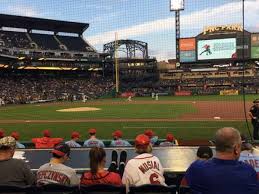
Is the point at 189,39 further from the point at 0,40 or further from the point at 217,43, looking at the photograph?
the point at 0,40

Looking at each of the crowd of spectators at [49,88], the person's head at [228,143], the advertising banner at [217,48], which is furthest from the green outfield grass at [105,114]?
the advertising banner at [217,48]

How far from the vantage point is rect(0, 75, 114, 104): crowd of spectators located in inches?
2290

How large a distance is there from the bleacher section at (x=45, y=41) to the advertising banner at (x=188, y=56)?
22.4 meters

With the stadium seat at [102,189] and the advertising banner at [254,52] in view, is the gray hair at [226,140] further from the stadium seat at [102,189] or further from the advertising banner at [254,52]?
the advertising banner at [254,52]

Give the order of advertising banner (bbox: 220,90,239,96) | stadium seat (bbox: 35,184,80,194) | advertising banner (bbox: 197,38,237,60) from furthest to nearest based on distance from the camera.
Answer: advertising banner (bbox: 220,90,239,96)
advertising banner (bbox: 197,38,237,60)
stadium seat (bbox: 35,184,80,194)

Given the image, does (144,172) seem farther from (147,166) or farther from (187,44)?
(187,44)

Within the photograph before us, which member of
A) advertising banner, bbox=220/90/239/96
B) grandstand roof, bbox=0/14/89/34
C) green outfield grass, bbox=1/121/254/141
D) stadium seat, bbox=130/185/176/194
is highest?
grandstand roof, bbox=0/14/89/34

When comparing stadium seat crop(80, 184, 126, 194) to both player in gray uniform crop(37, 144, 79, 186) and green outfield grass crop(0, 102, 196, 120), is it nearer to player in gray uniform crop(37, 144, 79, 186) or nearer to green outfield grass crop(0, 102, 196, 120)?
player in gray uniform crop(37, 144, 79, 186)

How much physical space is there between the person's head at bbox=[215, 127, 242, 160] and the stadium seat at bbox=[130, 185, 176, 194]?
4.04ft

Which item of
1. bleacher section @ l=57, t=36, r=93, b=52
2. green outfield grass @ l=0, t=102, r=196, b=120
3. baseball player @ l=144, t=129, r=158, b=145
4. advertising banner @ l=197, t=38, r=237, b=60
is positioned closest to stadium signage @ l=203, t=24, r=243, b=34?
advertising banner @ l=197, t=38, r=237, b=60

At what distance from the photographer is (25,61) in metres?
67.2

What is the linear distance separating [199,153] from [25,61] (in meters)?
64.7

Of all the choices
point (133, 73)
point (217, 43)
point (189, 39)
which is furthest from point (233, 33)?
point (133, 73)

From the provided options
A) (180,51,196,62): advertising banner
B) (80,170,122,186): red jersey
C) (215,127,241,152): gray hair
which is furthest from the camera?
(180,51,196,62): advertising banner
